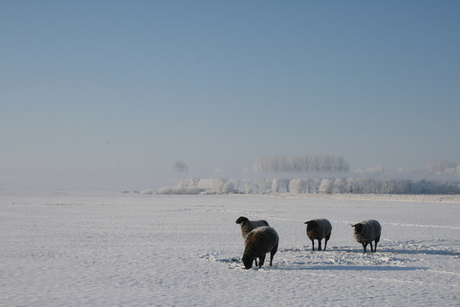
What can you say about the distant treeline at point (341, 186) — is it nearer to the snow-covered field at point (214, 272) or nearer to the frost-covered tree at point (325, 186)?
the frost-covered tree at point (325, 186)

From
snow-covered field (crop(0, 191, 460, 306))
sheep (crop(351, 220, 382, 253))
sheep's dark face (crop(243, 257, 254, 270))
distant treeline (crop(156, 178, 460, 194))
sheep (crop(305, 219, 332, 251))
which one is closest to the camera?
snow-covered field (crop(0, 191, 460, 306))

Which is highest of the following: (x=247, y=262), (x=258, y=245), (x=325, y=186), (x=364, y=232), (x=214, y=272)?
(x=325, y=186)

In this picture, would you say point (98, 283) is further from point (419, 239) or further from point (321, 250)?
point (419, 239)

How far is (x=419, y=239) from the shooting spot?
58.7 ft

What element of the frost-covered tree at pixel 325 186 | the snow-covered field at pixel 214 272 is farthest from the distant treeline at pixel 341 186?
the snow-covered field at pixel 214 272

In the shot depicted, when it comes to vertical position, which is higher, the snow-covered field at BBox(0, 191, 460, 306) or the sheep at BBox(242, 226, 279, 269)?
the sheep at BBox(242, 226, 279, 269)

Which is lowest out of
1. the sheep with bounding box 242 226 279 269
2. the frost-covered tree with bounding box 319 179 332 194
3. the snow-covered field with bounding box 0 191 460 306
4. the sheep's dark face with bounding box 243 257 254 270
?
the snow-covered field with bounding box 0 191 460 306

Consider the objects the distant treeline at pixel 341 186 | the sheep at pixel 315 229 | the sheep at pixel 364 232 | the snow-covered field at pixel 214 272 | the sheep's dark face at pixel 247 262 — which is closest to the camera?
the snow-covered field at pixel 214 272

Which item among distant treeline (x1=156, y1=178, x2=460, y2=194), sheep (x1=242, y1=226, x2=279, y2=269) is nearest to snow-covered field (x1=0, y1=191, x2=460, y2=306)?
sheep (x1=242, y1=226, x2=279, y2=269)

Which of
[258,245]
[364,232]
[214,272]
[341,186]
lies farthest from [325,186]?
[214,272]

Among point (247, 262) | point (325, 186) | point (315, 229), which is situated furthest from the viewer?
point (325, 186)

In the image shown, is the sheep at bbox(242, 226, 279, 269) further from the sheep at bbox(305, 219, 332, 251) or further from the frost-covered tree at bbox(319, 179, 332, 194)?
the frost-covered tree at bbox(319, 179, 332, 194)

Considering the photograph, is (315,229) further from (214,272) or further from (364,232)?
(214,272)

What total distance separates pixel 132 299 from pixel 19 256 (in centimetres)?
649
